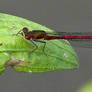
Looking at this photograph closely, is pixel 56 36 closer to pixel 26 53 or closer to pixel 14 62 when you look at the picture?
pixel 26 53

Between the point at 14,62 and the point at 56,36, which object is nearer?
the point at 14,62

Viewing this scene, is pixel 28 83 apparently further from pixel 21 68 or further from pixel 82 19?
pixel 21 68

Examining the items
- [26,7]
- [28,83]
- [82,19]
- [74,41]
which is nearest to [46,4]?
[26,7]

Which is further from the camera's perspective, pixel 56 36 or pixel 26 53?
pixel 56 36

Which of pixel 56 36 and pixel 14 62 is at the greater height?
pixel 56 36

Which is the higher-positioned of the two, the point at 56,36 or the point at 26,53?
the point at 56,36

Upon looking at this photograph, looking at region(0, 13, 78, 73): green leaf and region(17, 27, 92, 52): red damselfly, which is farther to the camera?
region(17, 27, 92, 52): red damselfly

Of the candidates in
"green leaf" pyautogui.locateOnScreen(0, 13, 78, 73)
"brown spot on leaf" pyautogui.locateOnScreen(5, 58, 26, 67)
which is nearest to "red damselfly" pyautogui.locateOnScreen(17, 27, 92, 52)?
"green leaf" pyautogui.locateOnScreen(0, 13, 78, 73)

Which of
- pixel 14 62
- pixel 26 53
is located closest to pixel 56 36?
pixel 26 53

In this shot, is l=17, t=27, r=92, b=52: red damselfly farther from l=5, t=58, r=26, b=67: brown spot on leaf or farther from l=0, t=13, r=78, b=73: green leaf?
l=5, t=58, r=26, b=67: brown spot on leaf
